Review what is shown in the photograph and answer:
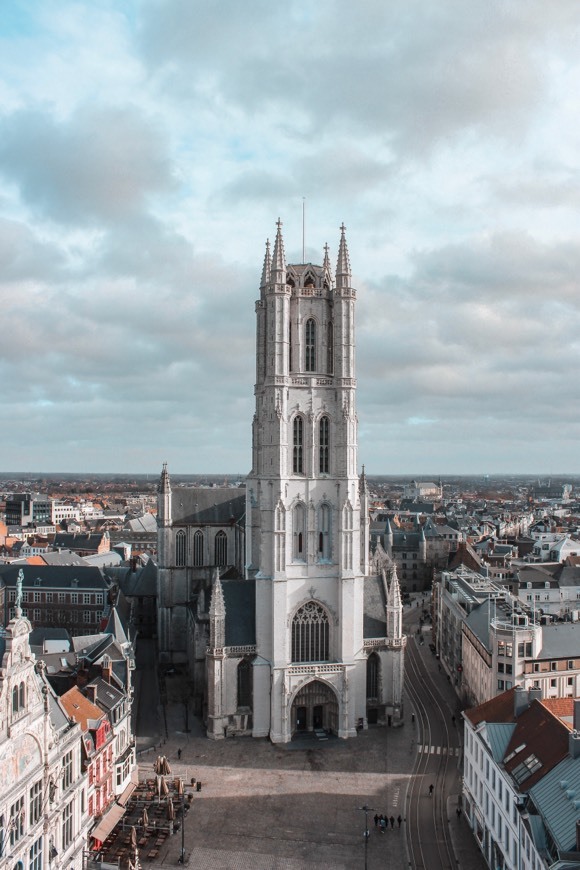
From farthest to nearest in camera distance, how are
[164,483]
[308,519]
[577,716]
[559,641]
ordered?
1. [164,483]
2. [308,519]
3. [559,641]
4. [577,716]

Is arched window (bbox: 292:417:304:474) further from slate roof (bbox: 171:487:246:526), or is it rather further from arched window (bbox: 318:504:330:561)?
slate roof (bbox: 171:487:246:526)

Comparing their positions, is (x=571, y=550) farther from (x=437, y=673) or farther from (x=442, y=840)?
(x=442, y=840)

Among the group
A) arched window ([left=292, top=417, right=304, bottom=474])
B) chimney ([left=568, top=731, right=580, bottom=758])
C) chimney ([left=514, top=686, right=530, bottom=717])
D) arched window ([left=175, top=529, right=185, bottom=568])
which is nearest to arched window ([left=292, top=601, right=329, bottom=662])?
arched window ([left=292, top=417, right=304, bottom=474])

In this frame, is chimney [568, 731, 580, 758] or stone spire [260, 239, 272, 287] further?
stone spire [260, 239, 272, 287]

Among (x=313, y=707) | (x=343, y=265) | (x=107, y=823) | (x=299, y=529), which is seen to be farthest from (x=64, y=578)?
(x=343, y=265)

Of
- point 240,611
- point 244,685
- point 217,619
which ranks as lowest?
point 244,685

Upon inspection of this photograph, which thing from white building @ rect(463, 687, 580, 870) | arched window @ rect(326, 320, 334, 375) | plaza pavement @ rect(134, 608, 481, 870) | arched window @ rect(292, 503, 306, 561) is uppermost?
arched window @ rect(326, 320, 334, 375)

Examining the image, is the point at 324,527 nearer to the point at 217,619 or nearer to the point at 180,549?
the point at 217,619
